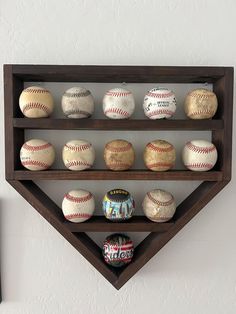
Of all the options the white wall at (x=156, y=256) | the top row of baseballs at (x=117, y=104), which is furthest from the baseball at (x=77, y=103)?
the white wall at (x=156, y=256)

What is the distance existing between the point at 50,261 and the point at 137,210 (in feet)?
0.87

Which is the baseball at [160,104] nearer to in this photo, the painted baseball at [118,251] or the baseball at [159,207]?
the baseball at [159,207]

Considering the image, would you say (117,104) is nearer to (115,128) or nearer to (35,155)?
(115,128)

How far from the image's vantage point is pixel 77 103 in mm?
645

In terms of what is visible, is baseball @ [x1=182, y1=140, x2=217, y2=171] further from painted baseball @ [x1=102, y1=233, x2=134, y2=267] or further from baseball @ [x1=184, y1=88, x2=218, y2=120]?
painted baseball @ [x1=102, y1=233, x2=134, y2=267]

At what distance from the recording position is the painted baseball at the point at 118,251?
26.9 inches

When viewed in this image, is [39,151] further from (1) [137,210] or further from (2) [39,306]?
(2) [39,306]

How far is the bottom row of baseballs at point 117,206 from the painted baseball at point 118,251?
0.20 feet

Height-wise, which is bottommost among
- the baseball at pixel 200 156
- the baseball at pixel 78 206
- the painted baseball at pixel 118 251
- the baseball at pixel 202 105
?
the painted baseball at pixel 118 251

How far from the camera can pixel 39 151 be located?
25.6 inches

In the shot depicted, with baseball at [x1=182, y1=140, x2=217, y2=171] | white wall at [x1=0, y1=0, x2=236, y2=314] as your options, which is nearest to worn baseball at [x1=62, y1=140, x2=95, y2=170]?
white wall at [x1=0, y1=0, x2=236, y2=314]

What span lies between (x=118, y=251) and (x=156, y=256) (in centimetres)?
14

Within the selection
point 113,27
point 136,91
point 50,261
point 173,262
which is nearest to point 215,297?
point 173,262

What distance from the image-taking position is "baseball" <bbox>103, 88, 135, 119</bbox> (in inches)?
25.4
